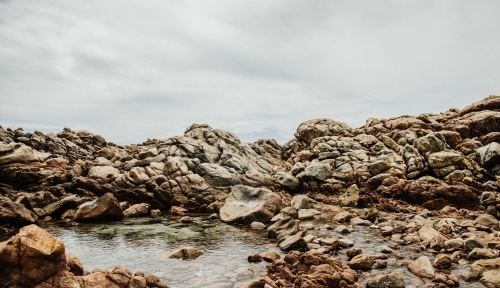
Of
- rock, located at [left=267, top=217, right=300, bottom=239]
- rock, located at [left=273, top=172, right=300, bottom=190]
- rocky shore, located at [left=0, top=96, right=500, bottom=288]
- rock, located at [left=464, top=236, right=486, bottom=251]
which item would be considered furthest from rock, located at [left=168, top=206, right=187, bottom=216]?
rock, located at [left=464, top=236, right=486, bottom=251]

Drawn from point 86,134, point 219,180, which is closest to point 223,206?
point 219,180

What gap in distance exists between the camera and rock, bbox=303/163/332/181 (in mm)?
38562

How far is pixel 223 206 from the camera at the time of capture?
30234 mm

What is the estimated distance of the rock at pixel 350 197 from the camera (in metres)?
33.4

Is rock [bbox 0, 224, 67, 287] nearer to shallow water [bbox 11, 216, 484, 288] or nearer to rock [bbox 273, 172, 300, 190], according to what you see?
shallow water [bbox 11, 216, 484, 288]

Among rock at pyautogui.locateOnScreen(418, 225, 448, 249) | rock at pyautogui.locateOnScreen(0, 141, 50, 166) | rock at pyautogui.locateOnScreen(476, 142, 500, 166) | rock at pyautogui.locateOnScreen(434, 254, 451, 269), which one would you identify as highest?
rock at pyautogui.locateOnScreen(476, 142, 500, 166)

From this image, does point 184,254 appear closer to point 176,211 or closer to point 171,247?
point 171,247

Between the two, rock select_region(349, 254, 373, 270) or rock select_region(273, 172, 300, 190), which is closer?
rock select_region(349, 254, 373, 270)

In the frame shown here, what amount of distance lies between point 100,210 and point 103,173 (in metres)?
9.57

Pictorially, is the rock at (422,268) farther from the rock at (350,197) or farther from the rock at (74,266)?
the rock at (350,197)

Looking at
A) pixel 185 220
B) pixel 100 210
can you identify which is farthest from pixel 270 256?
pixel 100 210

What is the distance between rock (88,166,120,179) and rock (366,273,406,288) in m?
30.3

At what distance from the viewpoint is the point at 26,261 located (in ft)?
32.1

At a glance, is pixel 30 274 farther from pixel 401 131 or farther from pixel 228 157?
pixel 401 131
